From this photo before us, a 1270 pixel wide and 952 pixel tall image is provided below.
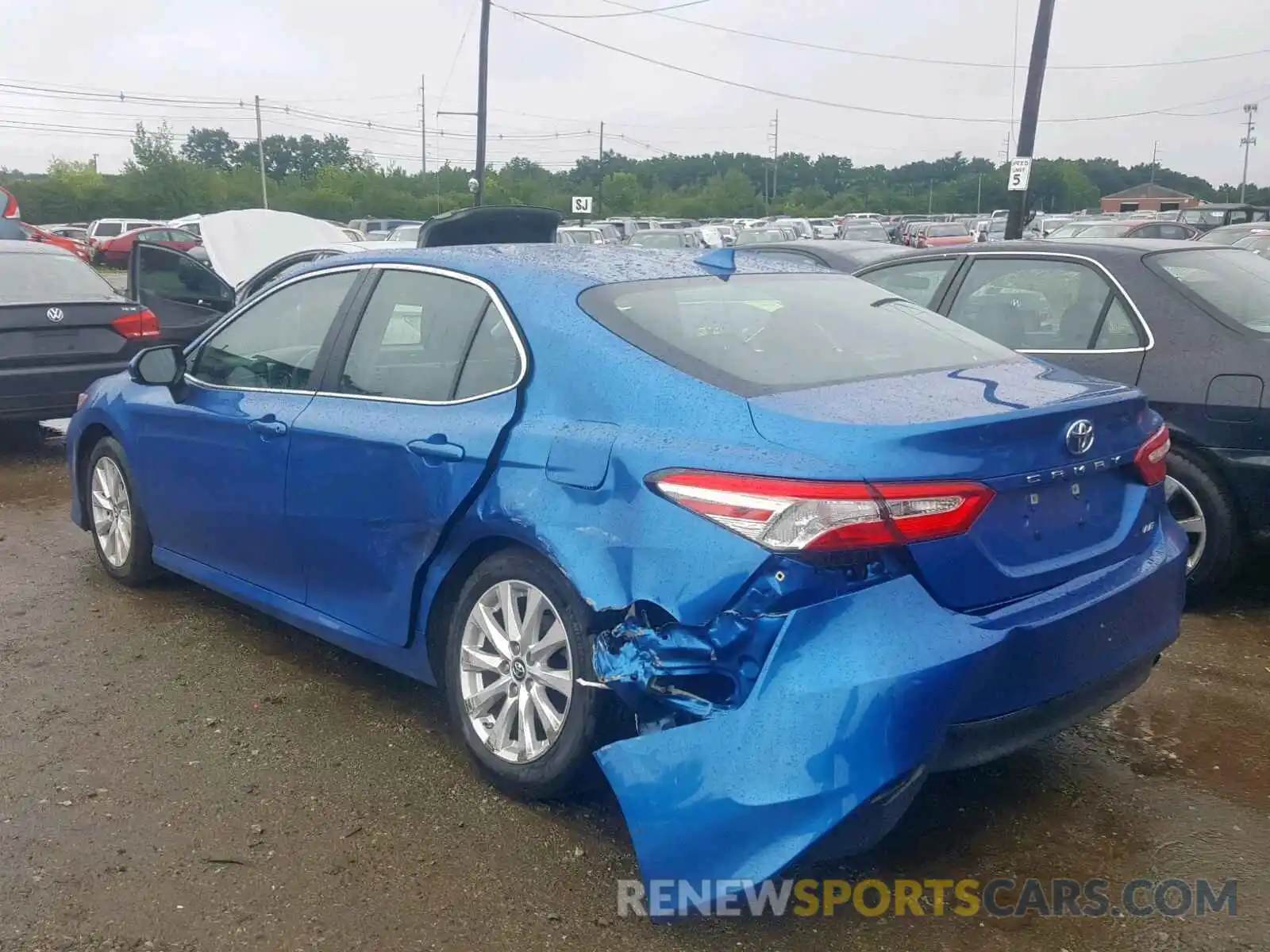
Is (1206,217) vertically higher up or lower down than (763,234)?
higher up

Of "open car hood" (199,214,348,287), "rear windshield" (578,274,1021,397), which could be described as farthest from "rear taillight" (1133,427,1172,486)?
"open car hood" (199,214,348,287)

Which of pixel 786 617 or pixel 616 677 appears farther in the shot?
pixel 616 677

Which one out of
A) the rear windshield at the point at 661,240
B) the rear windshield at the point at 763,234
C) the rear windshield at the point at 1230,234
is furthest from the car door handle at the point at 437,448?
the rear windshield at the point at 763,234

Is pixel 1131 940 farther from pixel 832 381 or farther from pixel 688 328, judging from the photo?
pixel 688 328

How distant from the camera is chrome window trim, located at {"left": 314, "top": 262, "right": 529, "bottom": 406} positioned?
3.40 metres

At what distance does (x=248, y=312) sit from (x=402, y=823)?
2316 mm

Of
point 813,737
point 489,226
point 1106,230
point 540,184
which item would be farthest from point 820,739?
point 540,184

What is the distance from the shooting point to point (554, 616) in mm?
3184

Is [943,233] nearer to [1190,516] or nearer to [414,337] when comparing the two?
[1190,516]

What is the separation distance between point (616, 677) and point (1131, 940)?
4.43 ft

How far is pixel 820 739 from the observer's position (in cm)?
254

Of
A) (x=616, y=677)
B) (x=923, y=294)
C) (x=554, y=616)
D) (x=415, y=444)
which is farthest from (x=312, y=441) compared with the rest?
(x=923, y=294)

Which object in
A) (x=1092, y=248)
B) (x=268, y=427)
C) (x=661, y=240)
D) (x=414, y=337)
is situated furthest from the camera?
(x=661, y=240)

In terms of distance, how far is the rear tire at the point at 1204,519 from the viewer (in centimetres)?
487
